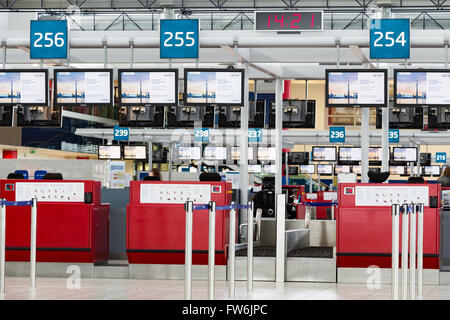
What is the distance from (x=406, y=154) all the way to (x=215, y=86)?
19.9 m

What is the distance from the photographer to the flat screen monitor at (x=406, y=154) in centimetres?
3078

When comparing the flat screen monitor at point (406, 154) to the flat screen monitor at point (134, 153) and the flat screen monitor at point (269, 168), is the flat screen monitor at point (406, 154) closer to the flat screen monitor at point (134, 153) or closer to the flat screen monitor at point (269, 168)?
the flat screen monitor at point (269, 168)

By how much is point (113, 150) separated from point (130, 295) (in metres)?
23.3

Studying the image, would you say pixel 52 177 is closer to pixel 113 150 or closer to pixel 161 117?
pixel 161 117

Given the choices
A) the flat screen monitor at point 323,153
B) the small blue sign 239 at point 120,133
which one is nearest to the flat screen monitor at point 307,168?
the flat screen monitor at point 323,153

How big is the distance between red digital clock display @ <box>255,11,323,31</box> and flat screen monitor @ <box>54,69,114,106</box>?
2.49m

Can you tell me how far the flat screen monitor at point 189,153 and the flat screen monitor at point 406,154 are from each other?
755 cm

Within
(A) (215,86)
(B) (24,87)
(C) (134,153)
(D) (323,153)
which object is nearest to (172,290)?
(A) (215,86)

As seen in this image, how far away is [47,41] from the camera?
41.9ft

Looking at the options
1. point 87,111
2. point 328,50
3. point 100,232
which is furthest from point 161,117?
point 87,111

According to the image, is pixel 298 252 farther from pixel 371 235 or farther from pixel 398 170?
pixel 398 170

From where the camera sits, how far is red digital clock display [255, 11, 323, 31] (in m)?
12.6

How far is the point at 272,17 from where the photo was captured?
41.8ft
